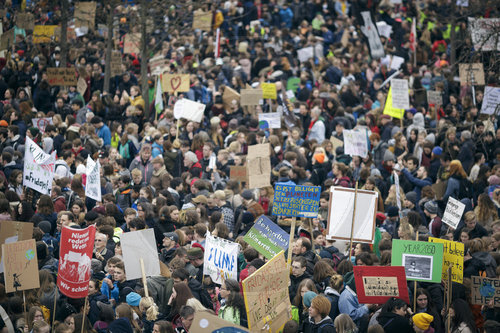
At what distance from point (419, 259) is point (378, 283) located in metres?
0.96

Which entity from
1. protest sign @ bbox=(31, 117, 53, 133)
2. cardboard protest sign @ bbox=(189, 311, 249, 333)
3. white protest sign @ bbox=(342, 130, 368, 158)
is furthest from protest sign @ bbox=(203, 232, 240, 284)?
protest sign @ bbox=(31, 117, 53, 133)

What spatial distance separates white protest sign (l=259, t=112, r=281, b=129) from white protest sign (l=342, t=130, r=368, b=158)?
2.66 m

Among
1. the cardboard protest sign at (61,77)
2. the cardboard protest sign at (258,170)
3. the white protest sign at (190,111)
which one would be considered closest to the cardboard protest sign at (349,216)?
the cardboard protest sign at (258,170)

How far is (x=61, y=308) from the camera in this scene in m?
8.95

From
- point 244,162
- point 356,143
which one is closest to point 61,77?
point 244,162

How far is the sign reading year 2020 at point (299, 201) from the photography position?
36.0 ft

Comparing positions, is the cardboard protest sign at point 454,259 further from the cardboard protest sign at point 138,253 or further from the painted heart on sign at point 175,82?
the painted heart on sign at point 175,82

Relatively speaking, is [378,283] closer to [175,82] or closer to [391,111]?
[391,111]

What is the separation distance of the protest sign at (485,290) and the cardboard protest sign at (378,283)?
0.93 m

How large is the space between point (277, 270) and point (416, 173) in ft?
21.1

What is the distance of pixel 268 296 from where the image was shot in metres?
8.47

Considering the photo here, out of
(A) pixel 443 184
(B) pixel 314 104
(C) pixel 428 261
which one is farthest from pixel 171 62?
(C) pixel 428 261

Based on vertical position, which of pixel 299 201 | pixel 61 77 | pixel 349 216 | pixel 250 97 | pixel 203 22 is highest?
pixel 203 22

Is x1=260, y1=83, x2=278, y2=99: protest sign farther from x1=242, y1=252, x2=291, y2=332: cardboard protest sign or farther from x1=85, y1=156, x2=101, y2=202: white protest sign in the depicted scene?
x1=242, y1=252, x2=291, y2=332: cardboard protest sign
